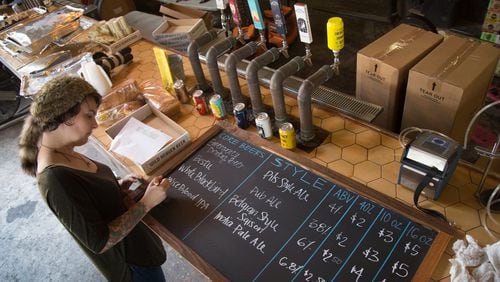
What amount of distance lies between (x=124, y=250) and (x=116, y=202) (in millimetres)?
270

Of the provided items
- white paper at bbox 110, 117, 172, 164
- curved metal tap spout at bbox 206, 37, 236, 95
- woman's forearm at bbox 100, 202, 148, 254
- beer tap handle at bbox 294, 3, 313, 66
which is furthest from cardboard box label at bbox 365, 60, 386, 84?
woman's forearm at bbox 100, 202, 148, 254

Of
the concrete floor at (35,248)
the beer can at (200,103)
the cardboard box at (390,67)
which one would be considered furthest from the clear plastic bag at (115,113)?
the cardboard box at (390,67)

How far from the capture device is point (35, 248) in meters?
2.98

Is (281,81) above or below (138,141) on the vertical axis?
above

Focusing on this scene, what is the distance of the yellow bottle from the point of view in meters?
1.58

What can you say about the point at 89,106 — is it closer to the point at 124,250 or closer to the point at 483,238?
the point at 124,250

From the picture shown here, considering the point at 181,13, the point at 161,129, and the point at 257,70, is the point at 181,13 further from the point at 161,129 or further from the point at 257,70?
the point at 257,70

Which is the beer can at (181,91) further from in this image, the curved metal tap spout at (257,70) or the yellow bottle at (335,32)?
the yellow bottle at (335,32)

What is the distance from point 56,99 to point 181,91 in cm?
93

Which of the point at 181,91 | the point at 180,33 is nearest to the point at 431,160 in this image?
the point at 181,91

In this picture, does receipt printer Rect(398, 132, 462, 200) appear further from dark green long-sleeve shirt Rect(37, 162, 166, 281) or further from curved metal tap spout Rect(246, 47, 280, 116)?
dark green long-sleeve shirt Rect(37, 162, 166, 281)

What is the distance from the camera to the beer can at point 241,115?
1.88 m

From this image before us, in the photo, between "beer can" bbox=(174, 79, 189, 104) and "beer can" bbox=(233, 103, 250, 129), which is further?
"beer can" bbox=(174, 79, 189, 104)

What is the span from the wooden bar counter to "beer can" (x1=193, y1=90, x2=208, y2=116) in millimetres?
35
